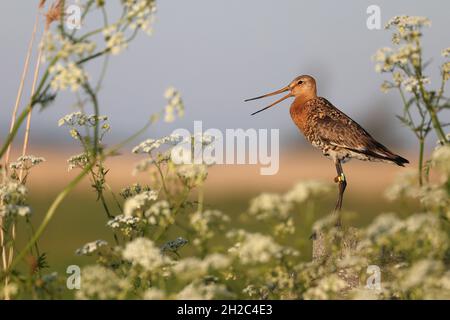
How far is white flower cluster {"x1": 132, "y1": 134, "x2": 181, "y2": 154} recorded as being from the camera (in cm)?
748

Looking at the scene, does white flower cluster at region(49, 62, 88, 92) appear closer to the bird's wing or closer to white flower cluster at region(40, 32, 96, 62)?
white flower cluster at region(40, 32, 96, 62)

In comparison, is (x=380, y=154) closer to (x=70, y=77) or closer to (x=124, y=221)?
(x=124, y=221)

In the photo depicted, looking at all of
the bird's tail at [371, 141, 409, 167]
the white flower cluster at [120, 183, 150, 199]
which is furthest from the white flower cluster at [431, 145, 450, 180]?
the bird's tail at [371, 141, 409, 167]

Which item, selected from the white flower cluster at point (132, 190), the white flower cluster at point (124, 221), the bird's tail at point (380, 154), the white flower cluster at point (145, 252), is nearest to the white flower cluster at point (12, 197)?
the white flower cluster at point (124, 221)

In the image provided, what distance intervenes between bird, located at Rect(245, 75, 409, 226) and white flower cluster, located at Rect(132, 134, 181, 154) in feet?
15.4

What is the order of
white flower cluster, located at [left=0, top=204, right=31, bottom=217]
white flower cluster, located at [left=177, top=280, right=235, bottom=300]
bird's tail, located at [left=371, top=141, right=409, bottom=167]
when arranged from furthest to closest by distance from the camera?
bird's tail, located at [left=371, top=141, right=409, bottom=167]
white flower cluster, located at [left=0, top=204, right=31, bottom=217]
white flower cluster, located at [left=177, top=280, right=235, bottom=300]

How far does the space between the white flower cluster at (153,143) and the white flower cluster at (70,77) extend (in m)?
1.93

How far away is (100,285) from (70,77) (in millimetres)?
1495

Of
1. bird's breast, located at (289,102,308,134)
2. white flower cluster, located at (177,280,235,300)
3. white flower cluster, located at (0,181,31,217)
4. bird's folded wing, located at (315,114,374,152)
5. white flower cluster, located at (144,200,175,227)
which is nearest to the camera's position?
white flower cluster, located at (177,280,235,300)

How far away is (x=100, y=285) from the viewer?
561 cm

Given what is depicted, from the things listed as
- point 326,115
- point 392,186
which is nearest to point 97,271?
point 392,186

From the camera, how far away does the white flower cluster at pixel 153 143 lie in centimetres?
748
